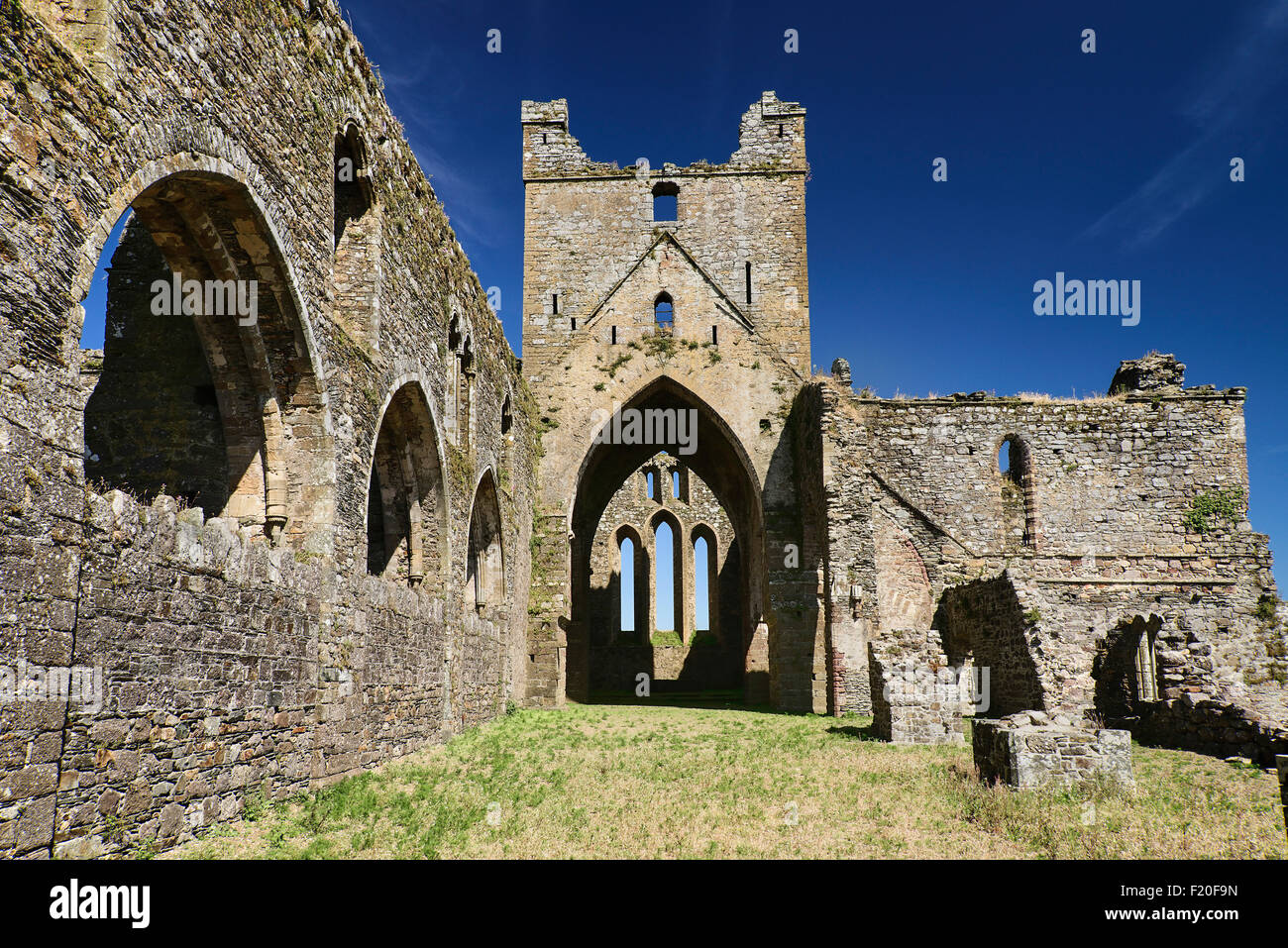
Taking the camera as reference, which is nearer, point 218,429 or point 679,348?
point 218,429

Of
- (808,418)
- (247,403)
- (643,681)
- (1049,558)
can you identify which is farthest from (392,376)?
(643,681)

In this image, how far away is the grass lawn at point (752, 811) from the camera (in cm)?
612

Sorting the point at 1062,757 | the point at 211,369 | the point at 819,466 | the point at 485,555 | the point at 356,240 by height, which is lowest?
the point at 1062,757

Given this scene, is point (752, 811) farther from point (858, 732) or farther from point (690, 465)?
point (690, 465)

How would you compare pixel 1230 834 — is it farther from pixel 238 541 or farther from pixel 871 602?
pixel 871 602

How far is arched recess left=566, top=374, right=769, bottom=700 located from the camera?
22172 millimetres

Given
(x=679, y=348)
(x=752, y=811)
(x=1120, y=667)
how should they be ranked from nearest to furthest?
(x=752, y=811) < (x=1120, y=667) < (x=679, y=348)

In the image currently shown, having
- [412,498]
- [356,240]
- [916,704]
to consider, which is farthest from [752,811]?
[356,240]

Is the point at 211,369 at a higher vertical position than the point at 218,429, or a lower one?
higher

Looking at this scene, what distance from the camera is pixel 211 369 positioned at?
29.1ft

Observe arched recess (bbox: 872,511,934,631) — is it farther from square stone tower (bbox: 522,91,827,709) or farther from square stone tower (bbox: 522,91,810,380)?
Answer: square stone tower (bbox: 522,91,810,380)

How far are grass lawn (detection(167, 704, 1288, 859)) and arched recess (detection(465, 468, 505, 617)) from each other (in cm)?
621

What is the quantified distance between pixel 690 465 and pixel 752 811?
2052cm

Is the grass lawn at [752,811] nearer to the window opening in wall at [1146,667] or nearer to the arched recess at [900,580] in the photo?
the window opening in wall at [1146,667]
